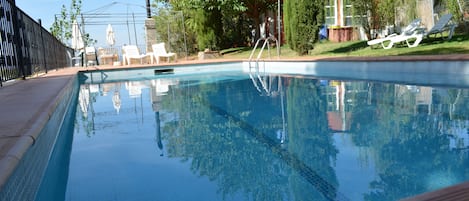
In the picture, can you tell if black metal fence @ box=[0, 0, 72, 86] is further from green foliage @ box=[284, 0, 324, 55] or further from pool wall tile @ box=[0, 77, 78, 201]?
green foliage @ box=[284, 0, 324, 55]

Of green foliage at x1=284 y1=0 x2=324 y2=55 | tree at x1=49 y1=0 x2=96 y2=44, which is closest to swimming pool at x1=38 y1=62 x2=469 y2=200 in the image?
green foliage at x1=284 y1=0 x2=324 y2=55

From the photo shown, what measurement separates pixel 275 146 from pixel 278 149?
0.34 ft

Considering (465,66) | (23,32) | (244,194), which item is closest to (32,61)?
(23,32)

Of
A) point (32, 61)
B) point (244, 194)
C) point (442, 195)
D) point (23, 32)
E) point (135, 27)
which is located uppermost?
point (135, 27)

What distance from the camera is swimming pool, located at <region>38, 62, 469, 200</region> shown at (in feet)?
7.89

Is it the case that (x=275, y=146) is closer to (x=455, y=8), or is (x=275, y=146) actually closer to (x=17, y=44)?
(x=17, y=44)

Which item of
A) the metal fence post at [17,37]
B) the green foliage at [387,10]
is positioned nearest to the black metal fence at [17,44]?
the metal fence post at [17,37]

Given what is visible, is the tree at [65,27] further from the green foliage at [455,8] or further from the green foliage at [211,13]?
the green foliage at [455,8]

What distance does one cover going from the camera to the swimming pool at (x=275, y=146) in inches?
94.7

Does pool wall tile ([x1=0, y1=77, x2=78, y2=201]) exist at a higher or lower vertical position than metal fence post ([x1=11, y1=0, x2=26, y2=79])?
lower

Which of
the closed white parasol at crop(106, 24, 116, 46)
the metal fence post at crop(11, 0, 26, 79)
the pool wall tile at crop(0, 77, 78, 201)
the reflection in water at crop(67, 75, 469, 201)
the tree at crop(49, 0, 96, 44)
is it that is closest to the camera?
the pool wall tile at crop(0, 77, 78, 201)

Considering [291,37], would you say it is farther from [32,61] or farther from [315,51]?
[32,61]

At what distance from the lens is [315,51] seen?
550 inches

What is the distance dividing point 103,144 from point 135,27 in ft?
45.1
